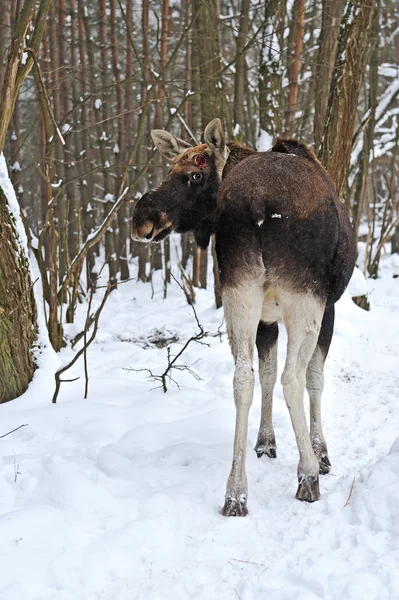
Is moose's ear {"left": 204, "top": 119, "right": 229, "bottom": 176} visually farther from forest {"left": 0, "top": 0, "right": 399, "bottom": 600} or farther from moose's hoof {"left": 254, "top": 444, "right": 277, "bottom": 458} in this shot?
moose's hoof {"left": 254, "top": 444, "right": 277, "bottom": 458}

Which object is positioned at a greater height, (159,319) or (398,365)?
(398,365)

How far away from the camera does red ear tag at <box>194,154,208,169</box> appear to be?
12.9 ft

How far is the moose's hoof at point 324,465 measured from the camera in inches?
151

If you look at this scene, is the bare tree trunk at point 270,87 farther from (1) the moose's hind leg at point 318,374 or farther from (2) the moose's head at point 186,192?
(1) the moose's hind leg at point 318,374

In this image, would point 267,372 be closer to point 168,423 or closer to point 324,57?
point 168,423

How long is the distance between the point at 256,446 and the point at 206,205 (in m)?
1.78

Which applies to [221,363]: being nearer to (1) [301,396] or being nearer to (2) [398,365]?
(2) [398,365]

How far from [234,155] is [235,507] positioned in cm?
241

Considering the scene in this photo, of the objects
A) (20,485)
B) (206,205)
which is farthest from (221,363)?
(20,485)

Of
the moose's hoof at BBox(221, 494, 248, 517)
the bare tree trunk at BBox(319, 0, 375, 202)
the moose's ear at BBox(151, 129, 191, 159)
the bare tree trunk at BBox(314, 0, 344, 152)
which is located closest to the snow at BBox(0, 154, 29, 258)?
the moose's ear at BBox(151, 129, 191, 159)

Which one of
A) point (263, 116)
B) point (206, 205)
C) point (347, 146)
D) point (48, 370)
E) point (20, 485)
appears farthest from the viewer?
point (263, 116)

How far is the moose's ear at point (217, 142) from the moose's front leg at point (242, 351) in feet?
3.60

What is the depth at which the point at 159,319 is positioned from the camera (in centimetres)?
1060

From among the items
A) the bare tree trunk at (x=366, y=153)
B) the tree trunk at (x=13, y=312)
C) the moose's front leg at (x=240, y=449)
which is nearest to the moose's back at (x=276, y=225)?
the moose's front leg at (x=240, y=449)
